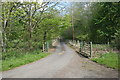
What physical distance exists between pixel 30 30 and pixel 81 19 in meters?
17.8

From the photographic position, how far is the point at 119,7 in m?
13.8

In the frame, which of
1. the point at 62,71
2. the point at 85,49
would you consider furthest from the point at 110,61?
the point at 85,49

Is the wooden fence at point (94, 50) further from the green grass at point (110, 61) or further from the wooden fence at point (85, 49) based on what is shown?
the green grass at point (110, 61)

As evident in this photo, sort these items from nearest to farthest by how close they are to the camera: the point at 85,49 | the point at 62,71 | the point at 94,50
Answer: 1. the point at 62,71
2. the point at 94,50
3. the point at 85,49

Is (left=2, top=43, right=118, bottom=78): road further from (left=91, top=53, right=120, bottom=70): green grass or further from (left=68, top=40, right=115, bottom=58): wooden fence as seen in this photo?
(left=68, top=40, right=115, bottom=58): wooden fence

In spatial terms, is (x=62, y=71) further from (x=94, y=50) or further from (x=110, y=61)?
(x=94, y=50)

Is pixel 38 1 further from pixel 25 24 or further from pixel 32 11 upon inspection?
pixel 25 24

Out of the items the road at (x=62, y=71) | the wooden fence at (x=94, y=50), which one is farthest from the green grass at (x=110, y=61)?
the wooden fence at (x=94, y=50)

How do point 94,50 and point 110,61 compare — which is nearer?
point 110,61

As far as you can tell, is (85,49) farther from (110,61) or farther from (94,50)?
(110,61)

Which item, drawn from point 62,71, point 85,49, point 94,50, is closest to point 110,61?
point 62,71

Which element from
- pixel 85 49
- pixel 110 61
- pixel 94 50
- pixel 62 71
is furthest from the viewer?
pixel 85 49

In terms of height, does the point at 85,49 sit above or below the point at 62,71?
above

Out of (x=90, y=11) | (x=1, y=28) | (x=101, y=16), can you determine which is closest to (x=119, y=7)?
(x=101, y=16)
